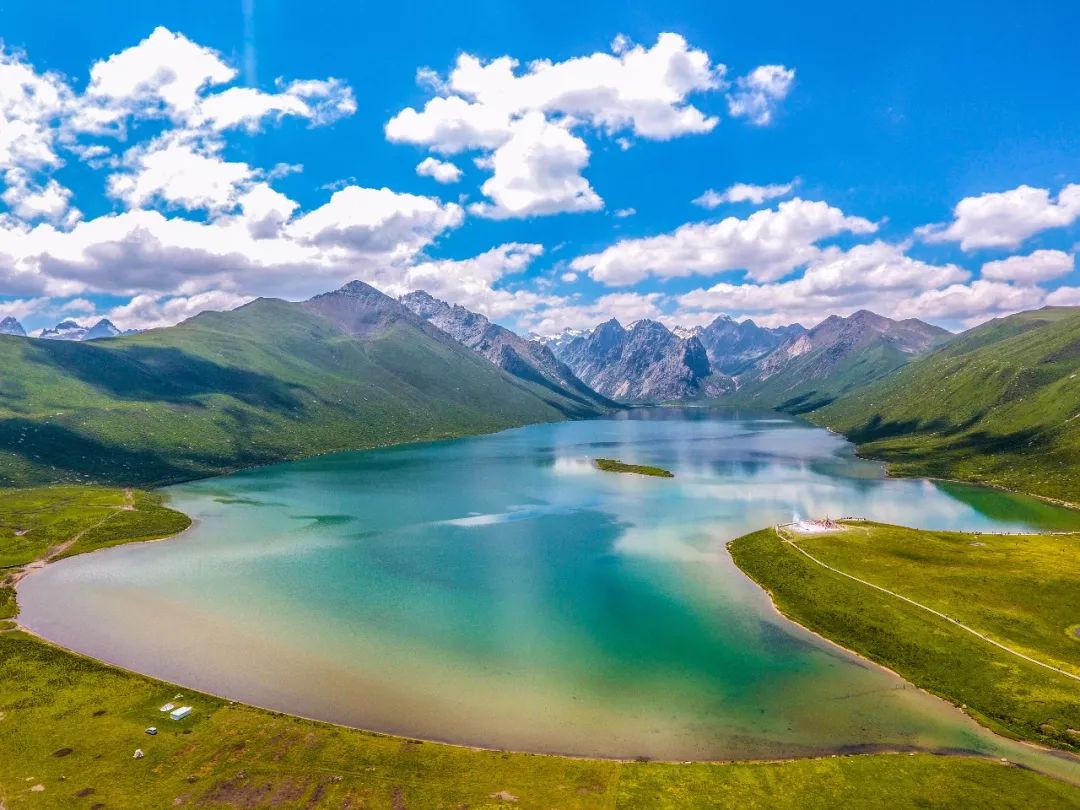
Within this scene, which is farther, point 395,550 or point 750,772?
point 395,550

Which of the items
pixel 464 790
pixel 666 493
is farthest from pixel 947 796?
pixel 666 493

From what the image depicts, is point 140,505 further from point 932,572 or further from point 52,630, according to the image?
point 932,572

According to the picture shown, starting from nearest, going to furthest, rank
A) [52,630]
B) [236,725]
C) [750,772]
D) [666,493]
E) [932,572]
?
[750,772] < [236,725] < [52,630] < [932,572] < [666,493]

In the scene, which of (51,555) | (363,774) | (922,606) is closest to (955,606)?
(922,606)

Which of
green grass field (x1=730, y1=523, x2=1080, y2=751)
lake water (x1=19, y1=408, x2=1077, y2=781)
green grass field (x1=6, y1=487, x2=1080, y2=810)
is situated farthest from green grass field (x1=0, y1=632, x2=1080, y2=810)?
green grass field (x1=730, y1=523, x2=1080, y2=751)

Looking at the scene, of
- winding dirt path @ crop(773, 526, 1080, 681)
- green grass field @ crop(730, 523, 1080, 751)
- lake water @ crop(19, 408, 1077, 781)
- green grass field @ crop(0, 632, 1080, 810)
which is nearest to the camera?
green grass field @ crop(0, 632, 1080, 810)

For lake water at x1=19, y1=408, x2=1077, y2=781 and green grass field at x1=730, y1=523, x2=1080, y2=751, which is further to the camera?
green grass field at x1=730, y1=523, x2=1080, y2=751

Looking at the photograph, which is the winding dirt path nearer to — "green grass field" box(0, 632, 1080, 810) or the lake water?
the lake water

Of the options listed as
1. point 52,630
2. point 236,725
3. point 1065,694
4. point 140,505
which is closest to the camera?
point 236,725
